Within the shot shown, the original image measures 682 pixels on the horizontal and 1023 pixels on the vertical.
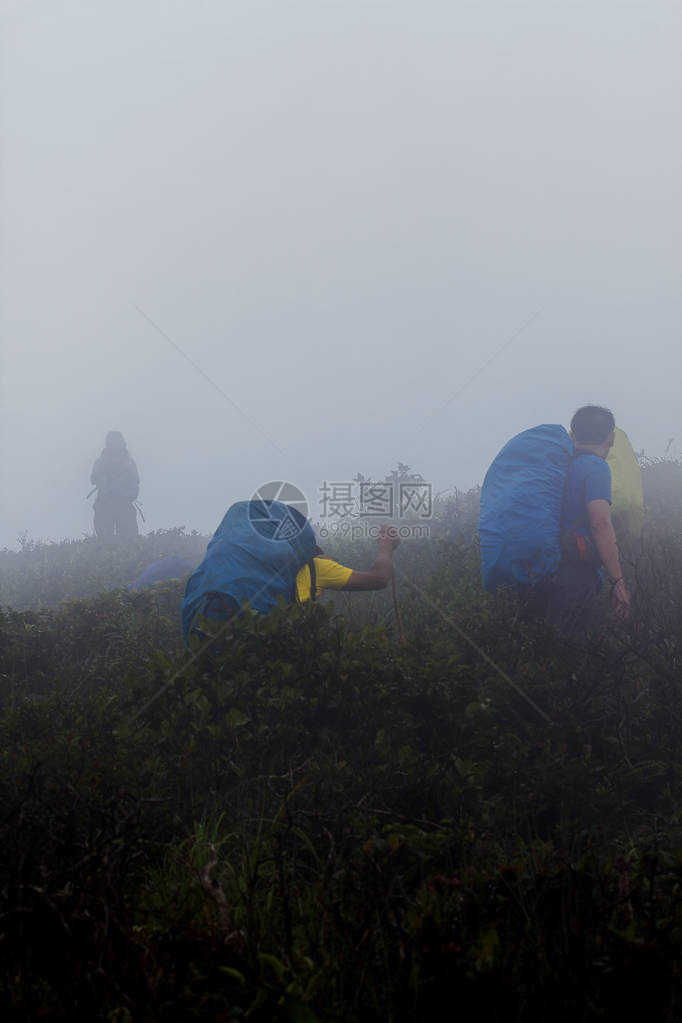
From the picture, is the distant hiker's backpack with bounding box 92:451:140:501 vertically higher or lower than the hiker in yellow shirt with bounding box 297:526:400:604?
higher

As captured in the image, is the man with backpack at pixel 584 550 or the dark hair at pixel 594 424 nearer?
the man with backpack at pixel 584 550

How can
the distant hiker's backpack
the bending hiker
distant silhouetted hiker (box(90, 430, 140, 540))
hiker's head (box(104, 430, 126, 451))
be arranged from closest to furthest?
the bending hiker, distant silhouetted hiker (box(90, 430, 140, 540)), the distant hiker's backpack, hiker's head (box(104, 430, 126, 451))

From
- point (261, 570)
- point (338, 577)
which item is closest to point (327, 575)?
point (338, 577)

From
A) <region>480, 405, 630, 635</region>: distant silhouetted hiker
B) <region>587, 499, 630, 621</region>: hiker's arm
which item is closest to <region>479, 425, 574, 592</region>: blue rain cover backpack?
<region>480, 405, 630, 635</region>: distant silhouetted hiker

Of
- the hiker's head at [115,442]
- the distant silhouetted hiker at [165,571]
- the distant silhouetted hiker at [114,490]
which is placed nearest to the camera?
the distant silhouetted hiker at [165,571]

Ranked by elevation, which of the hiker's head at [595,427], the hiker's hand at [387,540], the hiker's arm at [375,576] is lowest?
the hiker's arm at [375,576]

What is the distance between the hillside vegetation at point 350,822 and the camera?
1606 millimetres

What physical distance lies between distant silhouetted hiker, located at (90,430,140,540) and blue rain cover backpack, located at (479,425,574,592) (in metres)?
19.9

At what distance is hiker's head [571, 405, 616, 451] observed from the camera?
550 centimetres

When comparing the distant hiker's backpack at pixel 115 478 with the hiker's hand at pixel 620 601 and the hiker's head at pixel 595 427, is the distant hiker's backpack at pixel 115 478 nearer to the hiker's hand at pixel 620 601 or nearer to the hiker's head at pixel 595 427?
the hiker's head at pixel 595 427

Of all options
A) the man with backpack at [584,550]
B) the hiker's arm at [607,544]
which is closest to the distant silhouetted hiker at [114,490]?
the man with backpack at [584,550]

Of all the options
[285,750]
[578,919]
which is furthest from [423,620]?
[578,919]

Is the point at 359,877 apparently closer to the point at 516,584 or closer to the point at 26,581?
the point at 516,584

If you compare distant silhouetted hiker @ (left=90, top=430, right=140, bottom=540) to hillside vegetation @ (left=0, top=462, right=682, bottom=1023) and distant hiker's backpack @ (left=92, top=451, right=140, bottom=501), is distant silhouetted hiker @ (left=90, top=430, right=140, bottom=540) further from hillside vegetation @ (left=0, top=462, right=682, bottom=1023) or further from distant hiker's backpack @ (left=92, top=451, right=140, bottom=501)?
hillside vegetation @ (left=0, top=462, right=682, bottom=1023)
